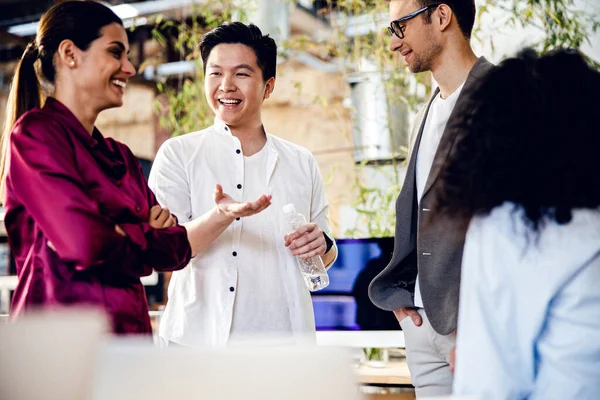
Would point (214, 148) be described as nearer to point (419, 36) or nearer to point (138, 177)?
point (138, 177)

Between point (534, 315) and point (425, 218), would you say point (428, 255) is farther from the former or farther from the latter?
point (534, 315)

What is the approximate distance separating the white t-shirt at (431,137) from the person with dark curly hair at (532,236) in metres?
0.76

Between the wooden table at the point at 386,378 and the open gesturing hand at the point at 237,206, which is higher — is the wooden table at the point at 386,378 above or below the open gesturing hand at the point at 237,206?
below

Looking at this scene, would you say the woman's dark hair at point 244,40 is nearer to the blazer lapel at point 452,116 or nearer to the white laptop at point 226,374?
the blazer lapel at point 452,116

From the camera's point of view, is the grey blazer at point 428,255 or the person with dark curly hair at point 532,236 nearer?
the person with dark curly hair at point 532,236

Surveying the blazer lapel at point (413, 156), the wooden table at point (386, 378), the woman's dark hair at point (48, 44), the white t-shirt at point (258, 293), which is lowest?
the wooden table at point (386, 378)

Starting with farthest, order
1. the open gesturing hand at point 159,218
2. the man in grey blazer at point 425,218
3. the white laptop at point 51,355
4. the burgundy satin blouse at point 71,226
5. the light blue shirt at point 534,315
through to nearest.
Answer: the man in grey blazer at point 425,218 < the open gesturing hand at point 159,218 < the burgundy satin blouse at point 71,226 < the light blue shirt at point 534,315 < the white laptop at point 51,355

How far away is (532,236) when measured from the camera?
3.95ft

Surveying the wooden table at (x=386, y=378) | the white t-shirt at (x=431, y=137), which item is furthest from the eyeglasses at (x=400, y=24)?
the wooden table at (x=386, y=378)

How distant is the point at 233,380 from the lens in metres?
0.80

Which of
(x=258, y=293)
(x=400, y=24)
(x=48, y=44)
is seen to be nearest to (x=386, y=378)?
(x=258, y=293)

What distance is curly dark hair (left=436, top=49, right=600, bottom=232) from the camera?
1.24 m

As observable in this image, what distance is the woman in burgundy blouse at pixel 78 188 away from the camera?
4.95 feet

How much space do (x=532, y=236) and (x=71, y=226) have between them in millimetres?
947
